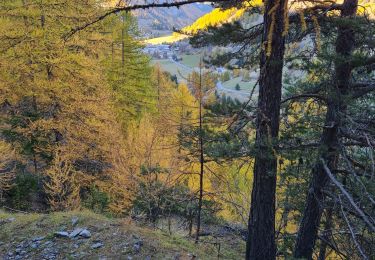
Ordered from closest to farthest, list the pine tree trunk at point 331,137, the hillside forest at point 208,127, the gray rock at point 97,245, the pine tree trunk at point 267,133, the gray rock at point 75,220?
1. the pine tree trunk at point 267,133
2. the hillside forest at point 208,127
3. the pine tree trunk at point 331,137
4. the gray rock at point 97,245
5. the gray rock at point 75,220

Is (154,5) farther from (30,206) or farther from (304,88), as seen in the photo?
(30,206)

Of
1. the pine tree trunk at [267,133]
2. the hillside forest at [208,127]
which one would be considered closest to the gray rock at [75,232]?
the hillside forest at [208,127]

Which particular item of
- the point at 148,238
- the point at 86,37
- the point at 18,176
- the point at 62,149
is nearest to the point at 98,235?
the point at 148,238

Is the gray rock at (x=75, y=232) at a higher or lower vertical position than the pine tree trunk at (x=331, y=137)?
lower

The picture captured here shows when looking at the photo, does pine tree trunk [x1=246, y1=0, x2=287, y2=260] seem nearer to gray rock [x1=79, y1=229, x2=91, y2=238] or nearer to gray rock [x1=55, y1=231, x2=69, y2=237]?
gray rock [x1=79, y1=229, x2=91, y2=238]

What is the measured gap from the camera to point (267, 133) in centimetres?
421

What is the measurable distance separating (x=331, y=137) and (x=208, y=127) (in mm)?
3737

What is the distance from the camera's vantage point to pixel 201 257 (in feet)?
18.7

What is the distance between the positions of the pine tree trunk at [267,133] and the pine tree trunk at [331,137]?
860 mm

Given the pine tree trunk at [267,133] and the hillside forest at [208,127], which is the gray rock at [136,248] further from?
the pine tree trunk at [267,133]

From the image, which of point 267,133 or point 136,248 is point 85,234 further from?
point 267,133

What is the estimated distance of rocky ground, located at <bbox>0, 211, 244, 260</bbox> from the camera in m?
5.31

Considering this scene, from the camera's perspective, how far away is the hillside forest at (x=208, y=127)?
4.31m

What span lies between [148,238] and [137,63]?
18557 mm
